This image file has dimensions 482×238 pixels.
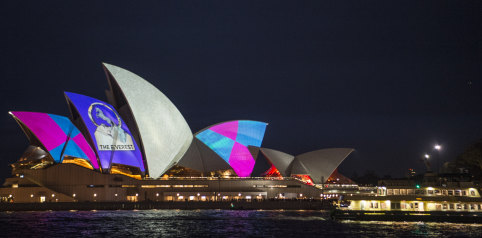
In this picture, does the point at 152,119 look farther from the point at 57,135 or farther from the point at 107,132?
the point at 57,135

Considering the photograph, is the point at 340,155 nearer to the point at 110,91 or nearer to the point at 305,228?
the point at 110,91

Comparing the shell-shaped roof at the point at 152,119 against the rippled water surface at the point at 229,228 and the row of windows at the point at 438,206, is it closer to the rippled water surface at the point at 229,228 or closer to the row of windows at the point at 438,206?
the rippled water surface at the point at 229,228

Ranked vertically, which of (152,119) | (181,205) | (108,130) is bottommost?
(181,205)

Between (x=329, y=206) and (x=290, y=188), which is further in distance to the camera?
(x=290, y=188)

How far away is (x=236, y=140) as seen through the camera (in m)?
79.2

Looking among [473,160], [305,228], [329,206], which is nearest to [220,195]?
[329,206]

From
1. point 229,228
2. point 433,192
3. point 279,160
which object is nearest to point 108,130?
point 279,160

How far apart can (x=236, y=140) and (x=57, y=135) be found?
23.8 meters

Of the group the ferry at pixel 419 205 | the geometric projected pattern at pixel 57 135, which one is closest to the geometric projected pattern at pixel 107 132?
the geometric projected pattern at pixel 57 135

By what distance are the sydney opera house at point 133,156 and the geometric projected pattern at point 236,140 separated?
14 centimetres

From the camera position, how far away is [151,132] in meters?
71.5

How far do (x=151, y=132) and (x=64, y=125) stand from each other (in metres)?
11.1

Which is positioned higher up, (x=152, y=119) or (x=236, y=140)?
(x=152, y=119)

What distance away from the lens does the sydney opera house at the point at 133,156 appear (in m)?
70.1
